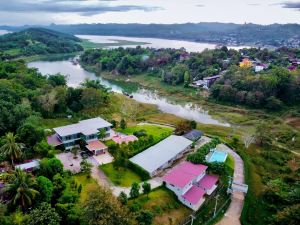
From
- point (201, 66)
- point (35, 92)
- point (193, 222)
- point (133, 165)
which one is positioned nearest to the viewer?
point (193, 222)

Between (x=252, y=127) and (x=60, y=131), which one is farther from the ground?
(x=60, y=131)

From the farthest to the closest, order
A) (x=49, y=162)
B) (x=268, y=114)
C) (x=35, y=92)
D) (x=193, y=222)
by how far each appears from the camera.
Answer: (x=268, y=114)
(x=35, y=92)
(x=49, y=162)
(x=193, y=222)

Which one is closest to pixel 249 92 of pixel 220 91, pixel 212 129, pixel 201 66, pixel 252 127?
Answer: pixel 220 91

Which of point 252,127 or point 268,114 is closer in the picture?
point 252,127

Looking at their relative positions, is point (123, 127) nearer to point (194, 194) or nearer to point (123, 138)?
point (123, 138)

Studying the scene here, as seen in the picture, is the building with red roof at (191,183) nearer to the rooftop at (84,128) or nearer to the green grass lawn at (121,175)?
the green grass lawn at (121,175)

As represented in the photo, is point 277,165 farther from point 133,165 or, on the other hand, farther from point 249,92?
point 249,92

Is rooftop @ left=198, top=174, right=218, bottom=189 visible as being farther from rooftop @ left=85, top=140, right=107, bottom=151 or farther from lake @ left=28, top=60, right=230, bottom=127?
lake @ left=28, top=60, right=230, bottom=127

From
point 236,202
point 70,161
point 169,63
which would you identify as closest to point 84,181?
point 70,161
